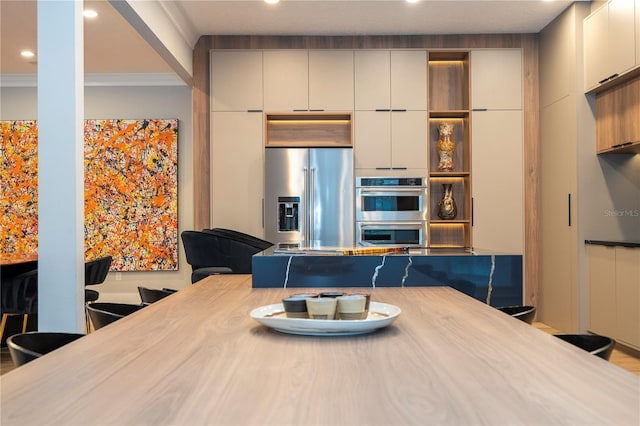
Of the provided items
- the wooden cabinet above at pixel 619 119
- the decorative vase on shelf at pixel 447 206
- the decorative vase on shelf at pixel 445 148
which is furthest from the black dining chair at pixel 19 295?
the wooden cabinet above at pixel 619 119

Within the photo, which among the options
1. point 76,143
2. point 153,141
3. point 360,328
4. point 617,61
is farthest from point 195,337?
point 153,141

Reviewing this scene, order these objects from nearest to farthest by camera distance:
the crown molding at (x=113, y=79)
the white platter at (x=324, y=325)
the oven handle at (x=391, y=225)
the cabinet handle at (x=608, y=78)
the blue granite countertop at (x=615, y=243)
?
the white platter at (x=324, y=325) → the blue granite countertop at (x=615, y=243) → the cabinet handle at (x=608, y=78) → the oven handle at (x=391, y=225) → the crown molding at (x=113, y=79)

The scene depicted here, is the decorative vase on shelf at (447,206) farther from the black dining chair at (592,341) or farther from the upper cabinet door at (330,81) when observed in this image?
the black dining chair at (592,341)

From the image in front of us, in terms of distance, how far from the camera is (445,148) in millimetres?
5855

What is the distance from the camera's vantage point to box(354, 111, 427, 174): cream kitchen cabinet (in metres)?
5.76

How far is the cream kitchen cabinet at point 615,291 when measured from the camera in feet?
13.6

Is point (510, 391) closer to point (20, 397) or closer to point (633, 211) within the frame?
point (20, 397)

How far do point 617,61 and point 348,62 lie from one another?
242 cm

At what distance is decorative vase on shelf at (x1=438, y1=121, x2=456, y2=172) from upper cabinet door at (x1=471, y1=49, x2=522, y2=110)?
0.33 m

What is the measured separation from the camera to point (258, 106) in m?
5.77

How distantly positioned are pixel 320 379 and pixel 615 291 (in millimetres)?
4142

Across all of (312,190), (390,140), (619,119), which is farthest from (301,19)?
(619,119)

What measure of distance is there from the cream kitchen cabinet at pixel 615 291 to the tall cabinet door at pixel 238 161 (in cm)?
303

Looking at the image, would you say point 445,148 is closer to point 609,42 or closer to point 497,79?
point 497,79
